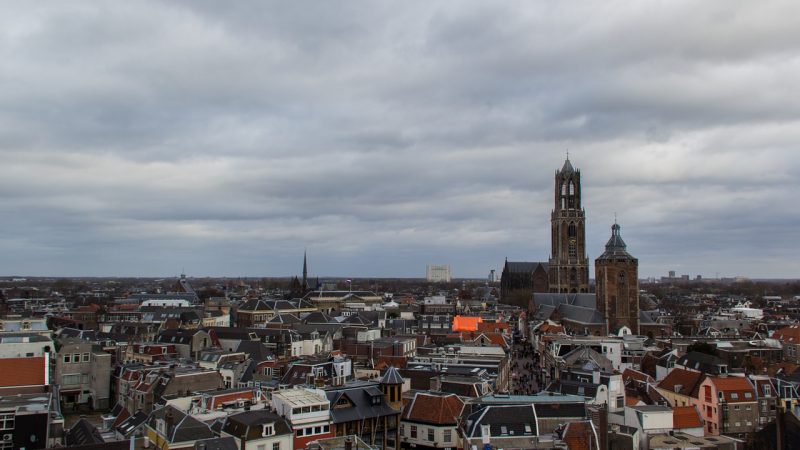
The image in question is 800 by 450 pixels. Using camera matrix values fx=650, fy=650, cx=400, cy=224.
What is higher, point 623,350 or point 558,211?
point 558,211

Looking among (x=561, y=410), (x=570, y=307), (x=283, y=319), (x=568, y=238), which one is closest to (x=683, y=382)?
(x=561, y=410)

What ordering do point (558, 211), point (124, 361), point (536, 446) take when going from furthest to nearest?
point (558, 211), point (124, 361), point (536, 446)

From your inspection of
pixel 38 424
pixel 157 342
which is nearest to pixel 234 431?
pixel 38 424

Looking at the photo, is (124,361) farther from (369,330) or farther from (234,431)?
(234,431)

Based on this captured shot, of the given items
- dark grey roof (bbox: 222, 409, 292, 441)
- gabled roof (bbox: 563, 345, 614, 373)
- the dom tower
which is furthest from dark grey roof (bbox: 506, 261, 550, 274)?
dark grey roof (bbox: 222, 409, 292, 441)

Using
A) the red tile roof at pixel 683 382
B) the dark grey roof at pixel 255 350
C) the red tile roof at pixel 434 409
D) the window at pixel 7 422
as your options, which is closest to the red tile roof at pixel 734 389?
the red tile roof at pixel 683 382

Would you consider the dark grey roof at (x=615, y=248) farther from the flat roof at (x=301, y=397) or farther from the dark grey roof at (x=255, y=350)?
the flat roof at (x=301, y=397)

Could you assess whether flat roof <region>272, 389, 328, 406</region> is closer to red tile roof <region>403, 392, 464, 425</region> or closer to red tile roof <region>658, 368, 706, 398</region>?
red tile roof <region>403, 392, 464, 425</region>
